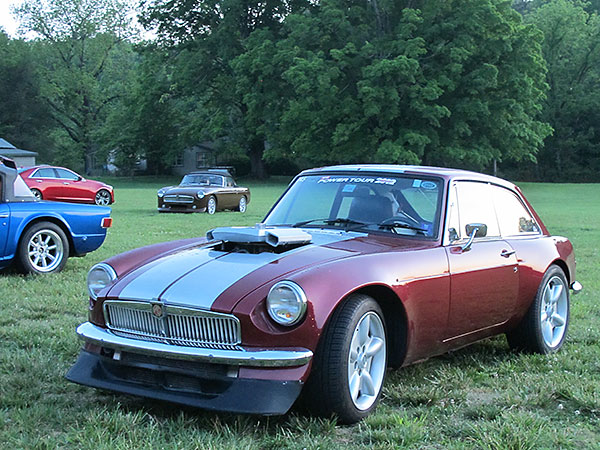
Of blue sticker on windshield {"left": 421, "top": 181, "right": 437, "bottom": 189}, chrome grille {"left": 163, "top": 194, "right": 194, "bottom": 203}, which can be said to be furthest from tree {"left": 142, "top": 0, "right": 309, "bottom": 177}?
blue sticker on windshield {"left": 421, "top": 181, "right": 437, "bottom": 189}

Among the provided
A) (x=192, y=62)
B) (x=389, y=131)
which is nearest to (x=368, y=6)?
(x=389, y=131)

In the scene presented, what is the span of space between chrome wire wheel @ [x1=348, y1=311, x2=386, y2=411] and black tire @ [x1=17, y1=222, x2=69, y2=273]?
5840 millimetres

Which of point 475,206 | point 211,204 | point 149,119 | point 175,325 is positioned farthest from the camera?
point 149,119

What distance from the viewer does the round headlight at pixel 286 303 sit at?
3689 millimetres

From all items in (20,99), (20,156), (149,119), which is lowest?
(20,156)

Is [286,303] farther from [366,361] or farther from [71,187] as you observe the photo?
[71,187]

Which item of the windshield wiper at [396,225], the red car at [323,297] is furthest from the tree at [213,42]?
the windshield wiper at [396,225]

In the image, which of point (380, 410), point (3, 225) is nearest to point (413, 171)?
point (380, 410)

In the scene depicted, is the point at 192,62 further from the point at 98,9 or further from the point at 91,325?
the point at 91,325

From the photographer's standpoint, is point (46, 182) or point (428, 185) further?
point (46, 182)

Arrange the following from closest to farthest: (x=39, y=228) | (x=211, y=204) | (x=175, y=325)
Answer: (x=175, y=325)
(x=39, y=228)
(x=211, y=204)

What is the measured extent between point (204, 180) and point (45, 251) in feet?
48.0

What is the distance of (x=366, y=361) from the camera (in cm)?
408

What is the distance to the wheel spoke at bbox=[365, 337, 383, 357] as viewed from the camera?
407 centimetres
